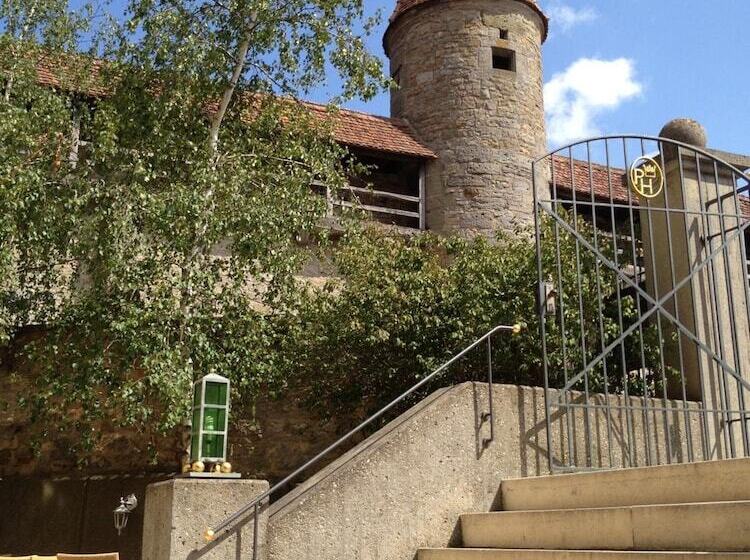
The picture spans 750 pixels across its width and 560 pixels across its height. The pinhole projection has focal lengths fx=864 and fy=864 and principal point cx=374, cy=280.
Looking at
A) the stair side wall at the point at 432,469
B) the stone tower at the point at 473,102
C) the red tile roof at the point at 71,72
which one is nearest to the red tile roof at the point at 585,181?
the stone tower at the point at 473,102

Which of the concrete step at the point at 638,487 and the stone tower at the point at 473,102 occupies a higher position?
the stone tower at the point at 473,102

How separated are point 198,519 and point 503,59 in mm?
16080

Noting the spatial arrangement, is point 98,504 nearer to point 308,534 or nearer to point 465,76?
point 308,534

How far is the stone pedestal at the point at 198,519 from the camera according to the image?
469cm

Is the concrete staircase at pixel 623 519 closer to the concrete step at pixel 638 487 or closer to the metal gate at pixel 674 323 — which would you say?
the concrete step at pixel 638 487

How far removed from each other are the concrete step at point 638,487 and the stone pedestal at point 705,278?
169cm

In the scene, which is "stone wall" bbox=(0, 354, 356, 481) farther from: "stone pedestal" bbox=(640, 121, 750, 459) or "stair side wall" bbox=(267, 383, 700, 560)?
"stone pedestal" bbox=(640, 121, 750, 459)

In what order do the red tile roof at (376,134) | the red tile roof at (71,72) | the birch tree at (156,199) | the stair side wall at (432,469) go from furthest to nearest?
1. the red tile roof at (376,134)
2. the red tile roof at (71,72)
3. the birch tree at (156,199)
4. the stair side wall at (432,469)

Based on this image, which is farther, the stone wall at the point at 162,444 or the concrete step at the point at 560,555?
the stone wall at the point at 162,444

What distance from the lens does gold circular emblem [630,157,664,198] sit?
6988 mm

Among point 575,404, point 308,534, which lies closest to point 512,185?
point 575,404

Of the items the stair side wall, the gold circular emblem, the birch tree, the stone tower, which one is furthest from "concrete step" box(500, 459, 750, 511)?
the stone tower

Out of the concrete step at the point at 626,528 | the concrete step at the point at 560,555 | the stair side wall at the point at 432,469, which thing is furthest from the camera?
the stair side wall at the point at 432,469

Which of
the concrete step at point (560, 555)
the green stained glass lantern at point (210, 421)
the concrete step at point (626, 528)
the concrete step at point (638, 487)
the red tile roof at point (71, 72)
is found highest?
the red tile roof at point (71, 72)
